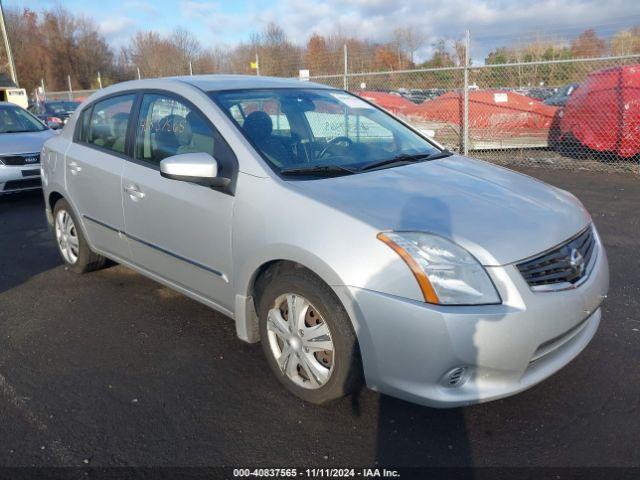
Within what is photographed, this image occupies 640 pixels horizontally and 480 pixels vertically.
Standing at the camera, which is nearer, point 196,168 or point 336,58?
point 196,168

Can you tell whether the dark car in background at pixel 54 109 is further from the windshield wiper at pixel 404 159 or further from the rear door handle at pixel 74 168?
the windshield wiper at pixel 404 159

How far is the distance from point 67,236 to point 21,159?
3.76 metres

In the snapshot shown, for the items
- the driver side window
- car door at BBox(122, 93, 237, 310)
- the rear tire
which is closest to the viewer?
car door at BBox(122, 93, 237, 310)

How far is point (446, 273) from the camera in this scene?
2422 mm

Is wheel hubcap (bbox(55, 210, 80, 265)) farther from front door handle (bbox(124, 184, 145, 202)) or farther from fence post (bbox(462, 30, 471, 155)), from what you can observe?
fence post (bbox(462, 30, 471, 155))

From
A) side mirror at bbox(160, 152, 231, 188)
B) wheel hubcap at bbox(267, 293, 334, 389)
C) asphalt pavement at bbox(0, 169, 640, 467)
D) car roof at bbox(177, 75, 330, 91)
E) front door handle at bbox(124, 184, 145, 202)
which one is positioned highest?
car roof at bbox(177, 75, 330, 91)

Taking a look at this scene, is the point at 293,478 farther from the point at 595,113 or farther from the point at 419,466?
the point at 595,113

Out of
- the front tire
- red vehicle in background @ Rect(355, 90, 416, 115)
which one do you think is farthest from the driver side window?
red vehicle in background @ Rect(355, 90, 416, 115)

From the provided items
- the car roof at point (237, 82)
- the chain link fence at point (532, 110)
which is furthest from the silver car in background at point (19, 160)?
the chain link fence at point (532, 110)

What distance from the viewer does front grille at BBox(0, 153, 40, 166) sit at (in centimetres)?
787

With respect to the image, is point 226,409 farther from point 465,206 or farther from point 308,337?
point 465,206

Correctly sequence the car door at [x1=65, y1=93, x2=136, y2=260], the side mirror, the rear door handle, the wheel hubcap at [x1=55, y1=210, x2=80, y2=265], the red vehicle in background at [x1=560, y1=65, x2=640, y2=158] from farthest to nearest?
the red vehicle in background at [x1=560, y1=65, x2=640, y2=158]
the wheel hubcap at [x1=55, y1=210, x2=80, y2=265]
the rear door handle
the car door at [x1=65, y1=93, x2=136, y2=260]
the side mirror

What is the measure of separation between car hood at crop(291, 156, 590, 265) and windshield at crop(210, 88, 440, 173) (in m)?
0.31

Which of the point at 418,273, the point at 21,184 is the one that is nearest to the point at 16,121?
the point at 21,184
